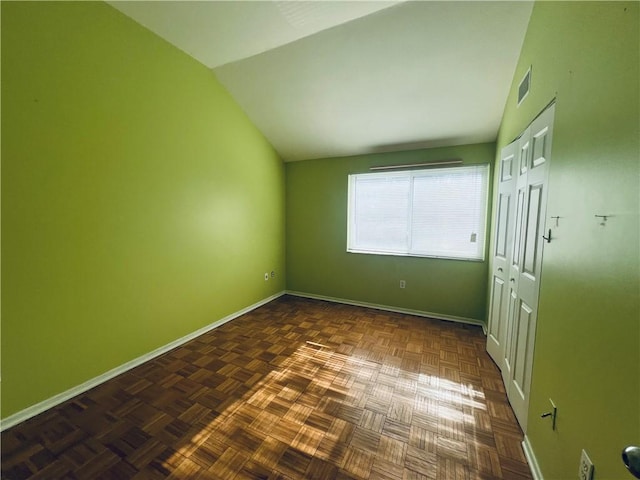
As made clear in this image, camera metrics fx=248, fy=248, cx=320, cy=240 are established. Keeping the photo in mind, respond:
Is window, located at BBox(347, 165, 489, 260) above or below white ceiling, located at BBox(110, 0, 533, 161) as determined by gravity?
below

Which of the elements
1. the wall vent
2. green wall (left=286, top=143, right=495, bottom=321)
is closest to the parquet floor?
green wall (left=286, top=143, right=495, bottom=321)

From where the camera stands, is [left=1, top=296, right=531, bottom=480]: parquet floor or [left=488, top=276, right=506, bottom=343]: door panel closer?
[left=1, top=296, right=531, bottom=480]: parquet floor

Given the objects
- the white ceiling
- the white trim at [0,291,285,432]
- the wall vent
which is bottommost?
the white trim at [0,291,285,432]

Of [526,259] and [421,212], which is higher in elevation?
[421,212]

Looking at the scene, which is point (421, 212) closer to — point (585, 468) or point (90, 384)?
point (585, 468)

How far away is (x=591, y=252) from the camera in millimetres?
882

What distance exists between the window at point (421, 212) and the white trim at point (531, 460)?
2.02 meters

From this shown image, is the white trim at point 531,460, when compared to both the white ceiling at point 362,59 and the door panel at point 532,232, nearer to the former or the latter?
the door panel at point 532,232

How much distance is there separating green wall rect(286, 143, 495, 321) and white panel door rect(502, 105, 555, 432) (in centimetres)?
127

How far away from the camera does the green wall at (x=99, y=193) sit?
1.50m

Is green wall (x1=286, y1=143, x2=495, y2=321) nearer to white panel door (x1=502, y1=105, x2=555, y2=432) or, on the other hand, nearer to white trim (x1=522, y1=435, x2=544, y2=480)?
white panel door (x1=502, y1=105, x2=555, y2=432)

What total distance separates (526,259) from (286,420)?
1.84 meters

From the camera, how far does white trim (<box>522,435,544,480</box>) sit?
47.7 inches

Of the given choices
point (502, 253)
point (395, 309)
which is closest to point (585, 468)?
point (502, 253)
